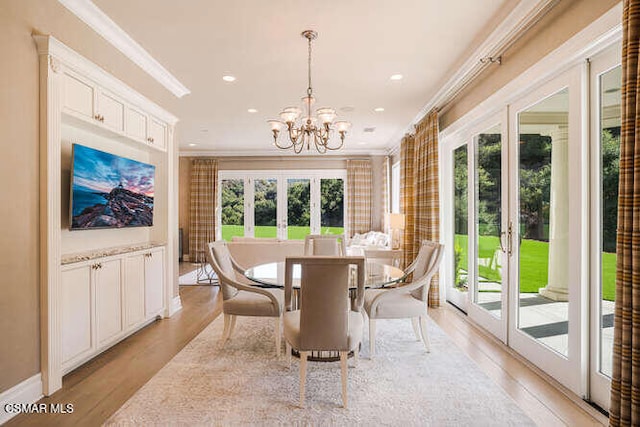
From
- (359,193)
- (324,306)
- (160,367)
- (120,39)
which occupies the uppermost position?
(120,39)

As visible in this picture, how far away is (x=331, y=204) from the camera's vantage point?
8.90m

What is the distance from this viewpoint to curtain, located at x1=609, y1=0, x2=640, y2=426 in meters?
1.56

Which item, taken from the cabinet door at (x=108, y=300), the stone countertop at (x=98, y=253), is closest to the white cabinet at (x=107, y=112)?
the stone countertop at (x=98, y=253)

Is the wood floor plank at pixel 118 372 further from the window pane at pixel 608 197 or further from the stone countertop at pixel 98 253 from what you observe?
the window pane at pixel 608 197

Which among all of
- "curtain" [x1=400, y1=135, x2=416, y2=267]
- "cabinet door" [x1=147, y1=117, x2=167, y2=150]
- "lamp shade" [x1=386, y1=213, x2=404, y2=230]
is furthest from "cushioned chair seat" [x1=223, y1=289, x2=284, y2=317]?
"lamp shade" [x1=386, y1=213, x2=404, y2=230]

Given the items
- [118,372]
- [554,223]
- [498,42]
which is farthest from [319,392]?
[498,42]

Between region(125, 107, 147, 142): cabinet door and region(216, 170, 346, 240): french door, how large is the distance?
5285 mm

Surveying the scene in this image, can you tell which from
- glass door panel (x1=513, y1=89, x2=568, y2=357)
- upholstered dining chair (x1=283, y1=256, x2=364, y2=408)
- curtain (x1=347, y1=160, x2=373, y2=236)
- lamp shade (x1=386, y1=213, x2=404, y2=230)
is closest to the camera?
upholstered dining chair (x1=283, y1=256, x2=364, y2=408)

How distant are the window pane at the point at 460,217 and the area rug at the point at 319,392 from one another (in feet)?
4.81

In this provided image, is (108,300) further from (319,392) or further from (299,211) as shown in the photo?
(299,211)

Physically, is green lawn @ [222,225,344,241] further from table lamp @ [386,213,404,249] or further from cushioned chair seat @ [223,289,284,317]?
cushioned chair seat @ [223,289,284,317]

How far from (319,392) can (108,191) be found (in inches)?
97.8

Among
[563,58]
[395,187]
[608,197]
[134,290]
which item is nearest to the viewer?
[608,197]

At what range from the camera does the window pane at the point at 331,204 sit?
8.89 m
